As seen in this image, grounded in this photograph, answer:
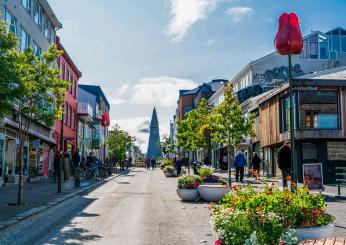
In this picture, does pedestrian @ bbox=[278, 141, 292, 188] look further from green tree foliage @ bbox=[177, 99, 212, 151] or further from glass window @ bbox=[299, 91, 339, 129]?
green tree foliage @ bbox=[177, 99, 212, 151]

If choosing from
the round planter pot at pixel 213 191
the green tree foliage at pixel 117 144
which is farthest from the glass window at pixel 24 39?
the green tree foliage at pixel 117 144

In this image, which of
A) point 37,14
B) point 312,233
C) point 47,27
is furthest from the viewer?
point 47,27

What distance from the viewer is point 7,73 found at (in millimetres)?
11008

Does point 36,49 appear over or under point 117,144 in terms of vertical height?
over

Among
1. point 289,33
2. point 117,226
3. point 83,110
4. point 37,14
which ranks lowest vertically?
point 117,226

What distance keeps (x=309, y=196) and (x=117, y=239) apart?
349cm

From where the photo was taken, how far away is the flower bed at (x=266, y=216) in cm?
507

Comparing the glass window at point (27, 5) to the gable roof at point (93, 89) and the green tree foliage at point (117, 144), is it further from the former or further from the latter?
the gable roof at point (93, 89)

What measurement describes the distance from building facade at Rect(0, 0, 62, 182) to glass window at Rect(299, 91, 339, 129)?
1630 cm

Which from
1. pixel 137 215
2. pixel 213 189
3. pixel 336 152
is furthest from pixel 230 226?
pixel 336 152

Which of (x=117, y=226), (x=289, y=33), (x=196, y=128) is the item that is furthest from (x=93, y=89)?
(x=117, y=226)

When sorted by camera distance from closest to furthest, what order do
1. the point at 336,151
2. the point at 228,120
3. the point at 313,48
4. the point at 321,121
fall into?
the point at 228,120 < the point at 336,151 < the point at 321,121 < the point at 313,48

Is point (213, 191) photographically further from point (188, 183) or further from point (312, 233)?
point (312, 233)

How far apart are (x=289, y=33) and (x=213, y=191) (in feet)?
19.4
